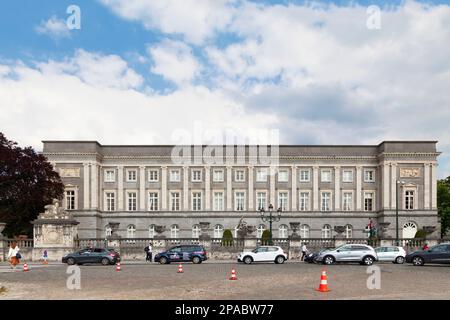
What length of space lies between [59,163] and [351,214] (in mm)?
36293

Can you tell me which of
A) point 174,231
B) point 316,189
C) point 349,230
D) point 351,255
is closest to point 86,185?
point 174,231

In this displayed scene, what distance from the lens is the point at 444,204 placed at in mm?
88500

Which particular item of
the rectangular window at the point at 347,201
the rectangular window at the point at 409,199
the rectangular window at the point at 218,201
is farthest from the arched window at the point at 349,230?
the rectangular window at the point at 218,201

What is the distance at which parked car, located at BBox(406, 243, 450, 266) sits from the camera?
113 feet

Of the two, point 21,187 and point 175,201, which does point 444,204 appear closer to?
point 175,201

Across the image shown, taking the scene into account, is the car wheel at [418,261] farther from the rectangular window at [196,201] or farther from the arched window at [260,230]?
the rectangular window at [196,201]

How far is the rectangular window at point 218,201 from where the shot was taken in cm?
7756

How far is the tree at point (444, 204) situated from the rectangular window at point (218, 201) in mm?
30745

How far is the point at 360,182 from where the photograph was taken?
252ft

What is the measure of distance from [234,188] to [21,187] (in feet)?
84.5

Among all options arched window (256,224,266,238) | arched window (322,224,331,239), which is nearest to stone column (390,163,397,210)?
arched window (322,224,331,239)
